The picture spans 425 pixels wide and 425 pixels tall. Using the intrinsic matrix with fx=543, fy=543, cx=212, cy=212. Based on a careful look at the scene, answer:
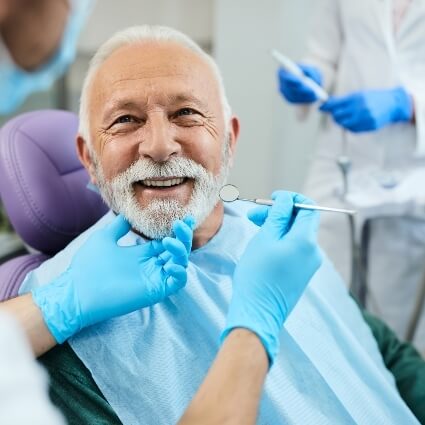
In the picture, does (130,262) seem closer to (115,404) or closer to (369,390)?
(115,404)

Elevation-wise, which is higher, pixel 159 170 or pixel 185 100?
pixel 185 100

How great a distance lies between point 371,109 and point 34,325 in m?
1.32

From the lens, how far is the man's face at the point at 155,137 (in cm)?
113

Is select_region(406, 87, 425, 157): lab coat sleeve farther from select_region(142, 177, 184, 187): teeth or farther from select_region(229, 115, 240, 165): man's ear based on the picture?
select_region(142, 177, 184, 187): teeth

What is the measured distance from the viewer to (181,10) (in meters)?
3.03

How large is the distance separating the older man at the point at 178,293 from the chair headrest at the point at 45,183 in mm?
71

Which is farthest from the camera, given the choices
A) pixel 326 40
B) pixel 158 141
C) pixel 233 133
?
pixel 326 40

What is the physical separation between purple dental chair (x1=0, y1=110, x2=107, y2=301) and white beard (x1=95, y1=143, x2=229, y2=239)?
16cm

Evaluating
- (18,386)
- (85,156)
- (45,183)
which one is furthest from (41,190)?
(18,386)

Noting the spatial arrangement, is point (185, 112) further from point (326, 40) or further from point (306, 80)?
point (326, 40)

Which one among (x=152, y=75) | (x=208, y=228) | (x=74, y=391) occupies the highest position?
(x=152, y=75)

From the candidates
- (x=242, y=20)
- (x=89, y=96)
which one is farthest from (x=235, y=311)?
(x=242, y=20)

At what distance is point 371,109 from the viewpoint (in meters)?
1.82

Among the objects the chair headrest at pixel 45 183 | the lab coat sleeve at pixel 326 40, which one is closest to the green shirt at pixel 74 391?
the chair headrest at pixel 45 183
